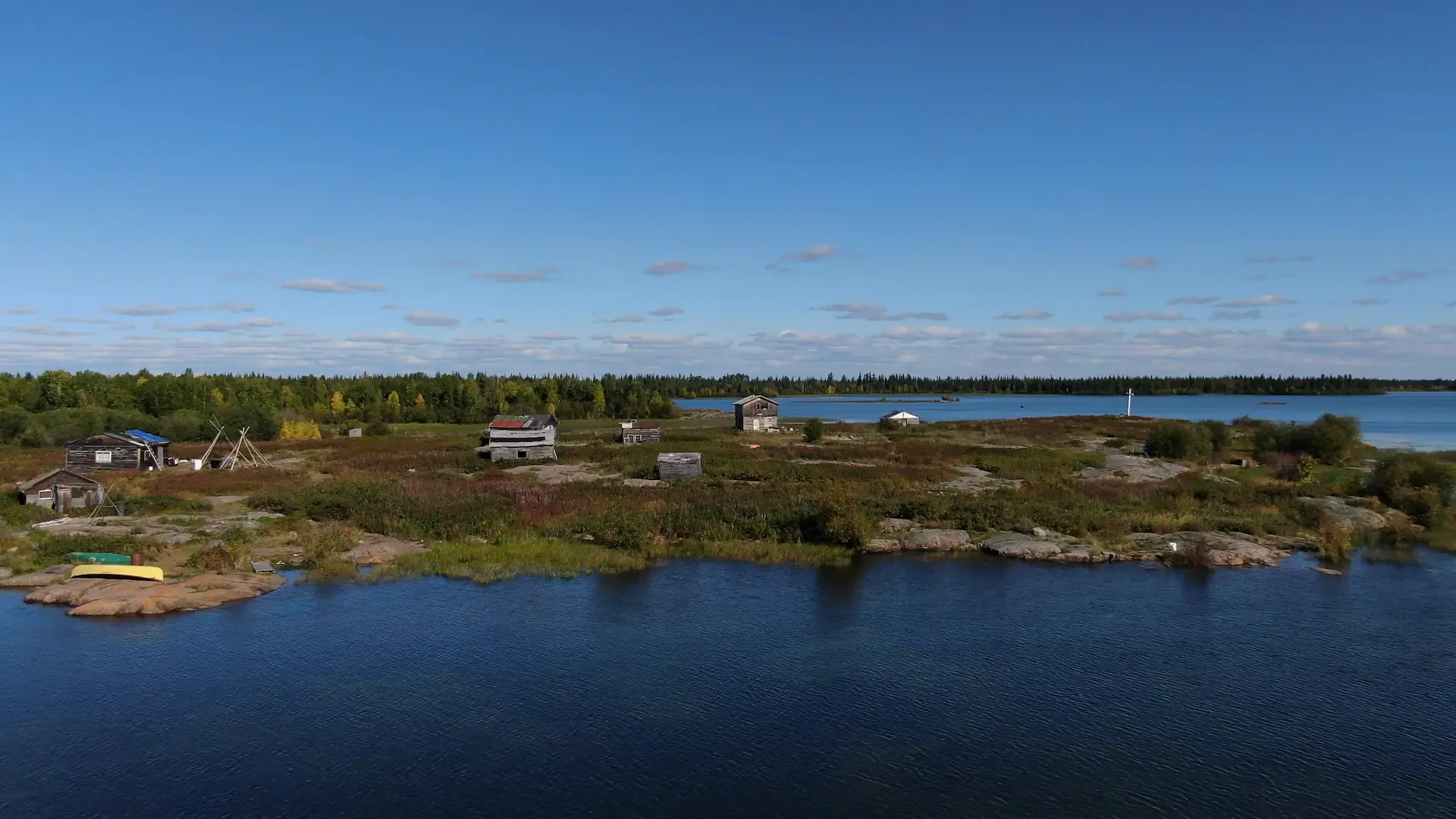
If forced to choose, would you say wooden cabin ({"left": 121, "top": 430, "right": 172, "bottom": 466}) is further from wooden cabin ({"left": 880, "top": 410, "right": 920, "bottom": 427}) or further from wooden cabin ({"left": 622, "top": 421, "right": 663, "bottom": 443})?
wooden cabin ({"left": 880, "top": 410, "right": 920, "bottom": 427})

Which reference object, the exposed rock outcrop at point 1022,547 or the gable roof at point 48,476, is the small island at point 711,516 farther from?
the gable roof at point 48,476

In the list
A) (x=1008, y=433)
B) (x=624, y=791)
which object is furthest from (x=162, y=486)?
(x=1008, y=433)

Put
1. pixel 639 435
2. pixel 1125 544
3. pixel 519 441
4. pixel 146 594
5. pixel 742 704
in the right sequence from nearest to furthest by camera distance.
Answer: pixel 742 704 < pixel 146 594 < pixel 1125 544 < pixel 519 441 < pixel 639 435

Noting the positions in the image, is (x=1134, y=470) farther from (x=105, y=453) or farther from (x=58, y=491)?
(x=105, y=453)

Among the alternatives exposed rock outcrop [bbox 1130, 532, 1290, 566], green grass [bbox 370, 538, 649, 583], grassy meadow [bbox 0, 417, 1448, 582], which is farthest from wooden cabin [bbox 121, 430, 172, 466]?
exposed rock outcrop [bbox 1130, 532, 1290, 566]

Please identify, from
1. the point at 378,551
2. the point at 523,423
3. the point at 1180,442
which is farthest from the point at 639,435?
the point at 378,551

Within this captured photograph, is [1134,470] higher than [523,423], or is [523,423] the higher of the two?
[523,423]
